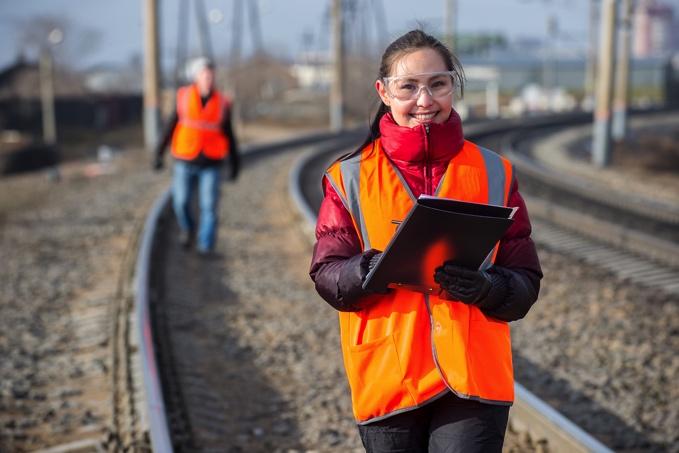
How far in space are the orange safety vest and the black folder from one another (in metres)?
0.09

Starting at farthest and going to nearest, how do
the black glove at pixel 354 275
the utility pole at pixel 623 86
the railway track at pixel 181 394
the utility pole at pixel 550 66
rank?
the utility pole at pixel 550 66
the utility pole at pixel 623 86
the railway track at pixel 181 394
the black glove at pixel 354 275

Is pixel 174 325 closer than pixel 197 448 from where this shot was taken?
No

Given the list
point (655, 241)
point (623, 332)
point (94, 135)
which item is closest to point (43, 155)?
point (94, 135)

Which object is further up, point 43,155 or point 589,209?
point 589,209

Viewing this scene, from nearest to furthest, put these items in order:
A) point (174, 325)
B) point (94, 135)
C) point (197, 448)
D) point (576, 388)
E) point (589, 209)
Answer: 1. point (197, 448)
2. point (576, 388)
3. point (174, 325)
4. point (589, 209)
5. point (94, 135)

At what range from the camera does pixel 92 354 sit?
→ 680 centimetres

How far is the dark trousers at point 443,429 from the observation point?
2.74 m

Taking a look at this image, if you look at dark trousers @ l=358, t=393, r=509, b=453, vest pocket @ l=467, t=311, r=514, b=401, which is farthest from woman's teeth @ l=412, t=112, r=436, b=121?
dark trousers @ l=358, t=393, r=509, b=453

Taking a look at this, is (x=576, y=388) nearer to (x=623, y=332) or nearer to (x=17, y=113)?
(x=623, y=332)

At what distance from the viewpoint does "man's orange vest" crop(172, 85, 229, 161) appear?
31.6ft

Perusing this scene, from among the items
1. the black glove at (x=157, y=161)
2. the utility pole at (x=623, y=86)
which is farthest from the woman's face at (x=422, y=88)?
the utility pole at (x=623, y=86)

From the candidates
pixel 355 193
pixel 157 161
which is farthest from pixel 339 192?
pixel 157 161

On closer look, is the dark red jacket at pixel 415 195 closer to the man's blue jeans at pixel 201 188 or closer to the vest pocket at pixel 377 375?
the vest pocket at pixel 377 375

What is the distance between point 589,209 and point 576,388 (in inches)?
342
